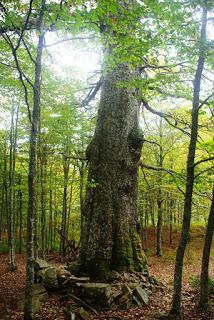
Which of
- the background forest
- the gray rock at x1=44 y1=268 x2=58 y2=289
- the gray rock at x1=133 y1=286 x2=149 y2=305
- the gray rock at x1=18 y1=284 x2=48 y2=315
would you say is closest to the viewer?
the background forest

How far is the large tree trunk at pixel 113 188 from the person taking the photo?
25.2 feet

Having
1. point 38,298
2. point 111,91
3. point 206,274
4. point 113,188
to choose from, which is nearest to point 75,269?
point 38,298

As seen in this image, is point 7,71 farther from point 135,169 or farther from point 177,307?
point 177,307

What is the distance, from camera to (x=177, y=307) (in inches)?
226

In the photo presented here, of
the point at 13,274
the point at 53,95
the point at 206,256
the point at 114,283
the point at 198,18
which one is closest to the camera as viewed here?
the point at 198,18

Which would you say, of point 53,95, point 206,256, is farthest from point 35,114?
point 53,95

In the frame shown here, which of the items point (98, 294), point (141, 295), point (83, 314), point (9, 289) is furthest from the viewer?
point (9, 289)

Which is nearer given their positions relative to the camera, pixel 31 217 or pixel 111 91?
pixel 31 217

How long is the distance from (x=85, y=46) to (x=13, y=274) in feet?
32.0

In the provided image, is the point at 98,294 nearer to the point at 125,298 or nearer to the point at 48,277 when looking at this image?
the point at 125,298

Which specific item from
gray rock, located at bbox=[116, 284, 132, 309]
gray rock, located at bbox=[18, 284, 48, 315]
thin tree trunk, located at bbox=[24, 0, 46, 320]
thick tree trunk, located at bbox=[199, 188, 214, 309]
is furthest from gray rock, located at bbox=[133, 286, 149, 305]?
thin tree trunk, located at bbox=[24, 0, 46, 320]

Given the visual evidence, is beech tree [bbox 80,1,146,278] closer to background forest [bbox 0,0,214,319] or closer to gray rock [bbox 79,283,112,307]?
background forest [bbox 0,0,214,319]

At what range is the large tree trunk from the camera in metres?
7.68

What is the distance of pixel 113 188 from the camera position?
805 centimetres
